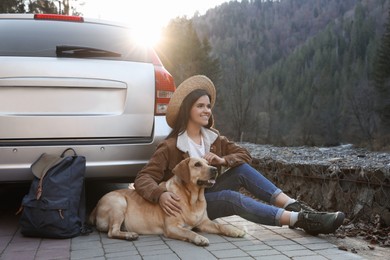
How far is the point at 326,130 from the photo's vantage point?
5572cm

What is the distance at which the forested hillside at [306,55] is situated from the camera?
5050cm

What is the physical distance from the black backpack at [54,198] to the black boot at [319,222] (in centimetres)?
184

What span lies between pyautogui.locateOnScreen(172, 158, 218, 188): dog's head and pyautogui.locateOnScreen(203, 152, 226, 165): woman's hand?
215mm

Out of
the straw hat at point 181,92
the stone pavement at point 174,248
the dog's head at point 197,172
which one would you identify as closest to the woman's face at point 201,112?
the straw hat at point 181,92

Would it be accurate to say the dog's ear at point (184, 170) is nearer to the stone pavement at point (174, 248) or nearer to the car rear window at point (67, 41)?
the stone pavement at point (174, 248)

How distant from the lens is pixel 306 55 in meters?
96.1

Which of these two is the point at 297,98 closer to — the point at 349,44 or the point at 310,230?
the point at 349,44

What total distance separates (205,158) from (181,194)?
392 millimetres

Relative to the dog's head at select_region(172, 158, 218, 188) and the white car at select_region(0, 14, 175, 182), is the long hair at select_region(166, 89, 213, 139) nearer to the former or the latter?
the white car at select_region(0, 14, 175, 182)

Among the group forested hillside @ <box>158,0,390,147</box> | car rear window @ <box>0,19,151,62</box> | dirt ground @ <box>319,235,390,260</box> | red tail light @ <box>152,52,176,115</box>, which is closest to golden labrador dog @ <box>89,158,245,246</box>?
red tail light @ <box>152,52,176,115</box>

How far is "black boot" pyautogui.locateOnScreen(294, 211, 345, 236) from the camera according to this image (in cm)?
347

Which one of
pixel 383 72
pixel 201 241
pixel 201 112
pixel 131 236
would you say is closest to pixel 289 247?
pixel 201 241

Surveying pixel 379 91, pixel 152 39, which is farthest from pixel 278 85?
pixel 152 39

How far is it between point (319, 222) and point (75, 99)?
7.30 feet
